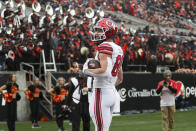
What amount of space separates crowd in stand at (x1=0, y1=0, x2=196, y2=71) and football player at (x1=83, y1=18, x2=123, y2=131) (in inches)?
453

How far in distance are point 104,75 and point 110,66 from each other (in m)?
0.16

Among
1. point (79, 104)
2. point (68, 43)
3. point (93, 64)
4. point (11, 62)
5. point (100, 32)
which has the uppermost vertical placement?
point (100, 32)

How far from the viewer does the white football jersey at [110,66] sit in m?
5.94

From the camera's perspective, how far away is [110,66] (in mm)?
6023

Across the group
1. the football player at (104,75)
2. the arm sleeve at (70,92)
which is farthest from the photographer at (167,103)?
the football player at (104,75)

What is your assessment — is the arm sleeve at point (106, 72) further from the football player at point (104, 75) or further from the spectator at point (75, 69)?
the spectator at point (75, 69)

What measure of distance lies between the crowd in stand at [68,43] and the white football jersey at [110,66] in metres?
11.6

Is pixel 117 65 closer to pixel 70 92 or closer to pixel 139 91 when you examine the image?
pixel 70 92

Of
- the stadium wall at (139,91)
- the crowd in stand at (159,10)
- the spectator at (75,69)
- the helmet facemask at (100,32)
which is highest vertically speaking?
the crowd in stand at (159,10)

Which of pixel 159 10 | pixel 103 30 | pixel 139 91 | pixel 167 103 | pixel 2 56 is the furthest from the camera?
pixel 159 10

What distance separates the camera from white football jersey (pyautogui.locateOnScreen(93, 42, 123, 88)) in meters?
5.94

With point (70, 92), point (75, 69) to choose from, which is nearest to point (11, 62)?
point (75, 69)

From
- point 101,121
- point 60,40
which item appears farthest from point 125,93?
point 101,121

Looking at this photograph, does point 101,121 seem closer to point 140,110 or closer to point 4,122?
point 4,122
